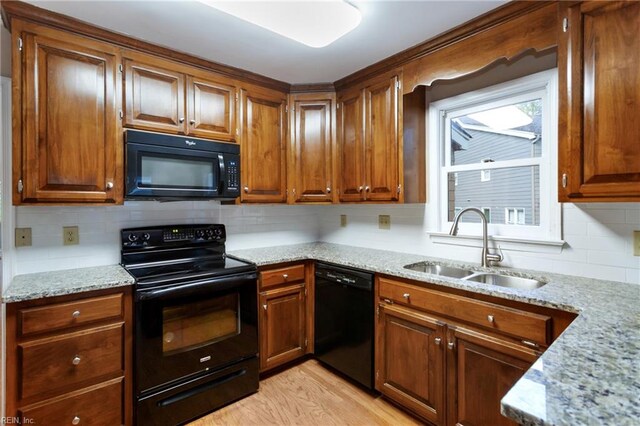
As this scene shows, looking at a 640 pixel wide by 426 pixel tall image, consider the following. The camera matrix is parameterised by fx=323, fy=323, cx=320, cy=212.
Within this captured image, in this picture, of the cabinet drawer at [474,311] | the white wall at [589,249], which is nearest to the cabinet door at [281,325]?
the cabinet drawer at [474,311]

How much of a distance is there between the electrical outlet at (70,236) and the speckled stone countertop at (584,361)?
2.23m

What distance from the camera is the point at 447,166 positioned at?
2.45 m

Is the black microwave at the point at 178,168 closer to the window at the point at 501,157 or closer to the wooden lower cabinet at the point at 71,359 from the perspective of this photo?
the wooden lower cabinet at the point at 71,359

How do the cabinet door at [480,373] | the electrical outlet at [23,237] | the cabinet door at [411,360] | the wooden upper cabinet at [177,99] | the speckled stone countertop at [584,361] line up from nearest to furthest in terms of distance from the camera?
1. the speckled stone countertop at [584,361]
2. the cabinet door at [480,373]
3. the cabinet door at [411,360]
4. the electrical outlet at [23,237]
5. the wooden upper cabinet at [177,99]

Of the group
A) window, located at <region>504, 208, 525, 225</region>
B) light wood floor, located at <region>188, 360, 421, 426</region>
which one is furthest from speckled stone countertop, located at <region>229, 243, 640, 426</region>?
light wood floor, located at <region>188, 360, 421, 426</region>

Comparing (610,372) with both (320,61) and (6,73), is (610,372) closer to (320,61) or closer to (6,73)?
(320,61)

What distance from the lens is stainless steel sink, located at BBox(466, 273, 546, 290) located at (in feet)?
6.02

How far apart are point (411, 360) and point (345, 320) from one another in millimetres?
539

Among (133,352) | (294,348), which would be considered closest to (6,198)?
(133,352)

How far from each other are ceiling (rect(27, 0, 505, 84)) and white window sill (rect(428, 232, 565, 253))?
1324 millimetres

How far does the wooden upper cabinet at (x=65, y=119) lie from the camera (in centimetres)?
168

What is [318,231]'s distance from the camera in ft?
11.1

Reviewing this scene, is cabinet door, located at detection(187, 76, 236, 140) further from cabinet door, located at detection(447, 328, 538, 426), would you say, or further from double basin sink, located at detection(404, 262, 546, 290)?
cabinet door, located at detection(447, 328, 538, 426)

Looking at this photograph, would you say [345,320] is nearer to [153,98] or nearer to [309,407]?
[309,407]
